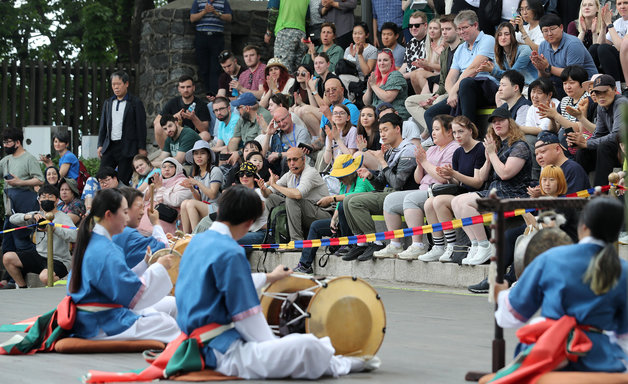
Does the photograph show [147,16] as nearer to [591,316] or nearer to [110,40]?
[110,40]

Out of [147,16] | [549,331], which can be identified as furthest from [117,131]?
[549,331]

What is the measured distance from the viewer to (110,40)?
24250mm

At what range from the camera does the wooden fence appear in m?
18.5

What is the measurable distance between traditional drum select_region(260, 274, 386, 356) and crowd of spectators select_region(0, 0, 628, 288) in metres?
3.35

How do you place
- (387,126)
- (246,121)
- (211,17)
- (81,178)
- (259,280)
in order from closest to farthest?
(259,280) < (387,126) < (246,121) < (81,178) < (211,17)

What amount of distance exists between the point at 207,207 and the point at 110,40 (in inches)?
485

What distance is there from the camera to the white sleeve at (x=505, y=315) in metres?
4.94

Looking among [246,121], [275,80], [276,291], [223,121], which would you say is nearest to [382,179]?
[246,121]

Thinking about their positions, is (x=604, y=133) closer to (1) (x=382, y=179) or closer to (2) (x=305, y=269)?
(1) (x=382, y=179)

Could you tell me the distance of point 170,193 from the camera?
43.9 feet

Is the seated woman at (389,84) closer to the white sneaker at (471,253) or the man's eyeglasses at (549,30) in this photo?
the man's eyeglasses at (549,30)

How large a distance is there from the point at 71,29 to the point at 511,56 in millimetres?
17963

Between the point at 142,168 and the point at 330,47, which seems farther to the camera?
the point at 330,47

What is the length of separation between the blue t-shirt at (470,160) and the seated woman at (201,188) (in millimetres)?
3859
